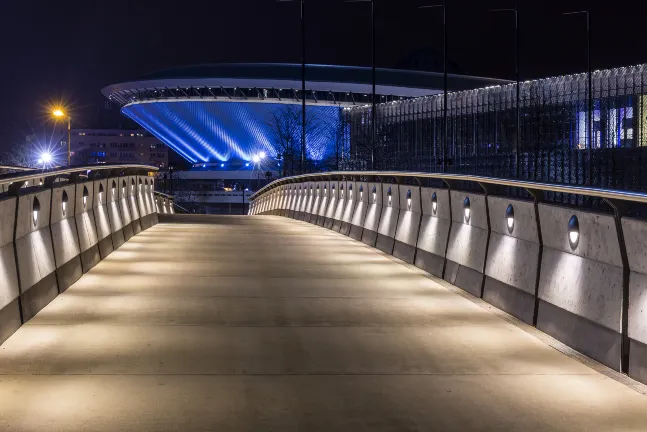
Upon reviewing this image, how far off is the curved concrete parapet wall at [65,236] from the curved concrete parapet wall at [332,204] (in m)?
14.0

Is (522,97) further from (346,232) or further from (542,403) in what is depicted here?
(542,403)

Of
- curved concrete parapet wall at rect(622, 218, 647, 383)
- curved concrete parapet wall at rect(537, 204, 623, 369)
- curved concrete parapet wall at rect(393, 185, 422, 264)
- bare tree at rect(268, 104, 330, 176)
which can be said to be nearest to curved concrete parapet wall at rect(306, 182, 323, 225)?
curved concrete parapet wall at rect(393, 185, 422, 264)

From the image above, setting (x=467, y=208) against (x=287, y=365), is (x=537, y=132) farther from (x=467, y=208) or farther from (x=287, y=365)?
(x=287, y=365)

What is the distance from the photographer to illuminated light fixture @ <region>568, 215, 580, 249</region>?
946 cm

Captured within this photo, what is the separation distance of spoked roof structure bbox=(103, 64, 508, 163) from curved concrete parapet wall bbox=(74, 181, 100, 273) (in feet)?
372

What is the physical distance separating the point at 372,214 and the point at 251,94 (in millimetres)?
118662

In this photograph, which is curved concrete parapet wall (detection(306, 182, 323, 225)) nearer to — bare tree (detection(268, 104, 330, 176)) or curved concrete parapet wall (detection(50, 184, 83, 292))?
curved concrete parapet wall (detection(50, 184, 83, 292))

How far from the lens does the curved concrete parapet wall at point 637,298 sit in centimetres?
770

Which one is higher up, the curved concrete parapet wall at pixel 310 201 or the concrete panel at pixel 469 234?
the concrete panel at pixel 469 234

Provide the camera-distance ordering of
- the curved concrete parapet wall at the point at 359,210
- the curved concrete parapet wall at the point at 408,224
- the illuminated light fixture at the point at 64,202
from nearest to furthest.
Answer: the illuminated light fixture at the point at 64,202, the curved concrete parapet wall at the point at 408,224, the curved concrete parapet wall at the point at 359,210

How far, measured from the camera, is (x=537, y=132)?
87.6 meters

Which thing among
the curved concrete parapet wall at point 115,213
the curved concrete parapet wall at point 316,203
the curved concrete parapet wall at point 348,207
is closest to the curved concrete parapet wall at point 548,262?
the curved concrete parapet wall at point 115,213

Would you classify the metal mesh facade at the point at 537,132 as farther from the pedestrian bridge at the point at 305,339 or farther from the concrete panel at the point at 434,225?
the pedestrian bridge at the point at 305,339

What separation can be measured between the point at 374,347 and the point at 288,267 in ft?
22.4
